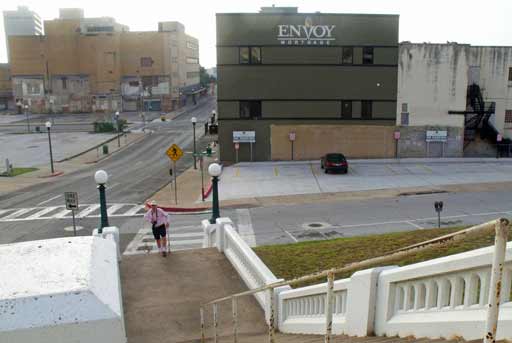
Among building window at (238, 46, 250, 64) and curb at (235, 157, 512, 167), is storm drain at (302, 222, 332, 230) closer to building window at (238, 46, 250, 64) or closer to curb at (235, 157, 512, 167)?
curb at (235, 157, 512, 167)

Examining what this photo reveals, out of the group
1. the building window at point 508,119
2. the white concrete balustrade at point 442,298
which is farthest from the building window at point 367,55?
the white concrete balustrade at point 442,298

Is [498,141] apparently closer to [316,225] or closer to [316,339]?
[316,225]

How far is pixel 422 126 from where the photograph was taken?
4191 cm

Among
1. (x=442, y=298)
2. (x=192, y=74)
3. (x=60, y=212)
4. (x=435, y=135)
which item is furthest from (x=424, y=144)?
(x=192, y=74)

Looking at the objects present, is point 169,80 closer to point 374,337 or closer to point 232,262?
point 232,262

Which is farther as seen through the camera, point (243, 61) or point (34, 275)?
point (243, 61)

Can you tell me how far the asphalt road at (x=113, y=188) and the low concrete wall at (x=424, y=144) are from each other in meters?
18.2

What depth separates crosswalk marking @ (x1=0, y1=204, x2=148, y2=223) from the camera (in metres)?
26.9

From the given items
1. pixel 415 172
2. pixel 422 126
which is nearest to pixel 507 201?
pixel 415 172

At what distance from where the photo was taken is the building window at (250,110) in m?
41.2

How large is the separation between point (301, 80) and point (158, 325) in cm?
3363

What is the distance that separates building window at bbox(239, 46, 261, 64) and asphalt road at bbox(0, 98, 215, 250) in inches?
405

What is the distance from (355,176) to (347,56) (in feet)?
35.2

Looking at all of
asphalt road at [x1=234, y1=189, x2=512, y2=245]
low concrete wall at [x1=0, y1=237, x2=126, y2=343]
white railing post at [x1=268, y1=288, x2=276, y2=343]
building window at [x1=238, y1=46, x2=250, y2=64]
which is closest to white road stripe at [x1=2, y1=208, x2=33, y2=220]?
asphalt road at [x1=234, y1=189, x2=512, y2=245]
